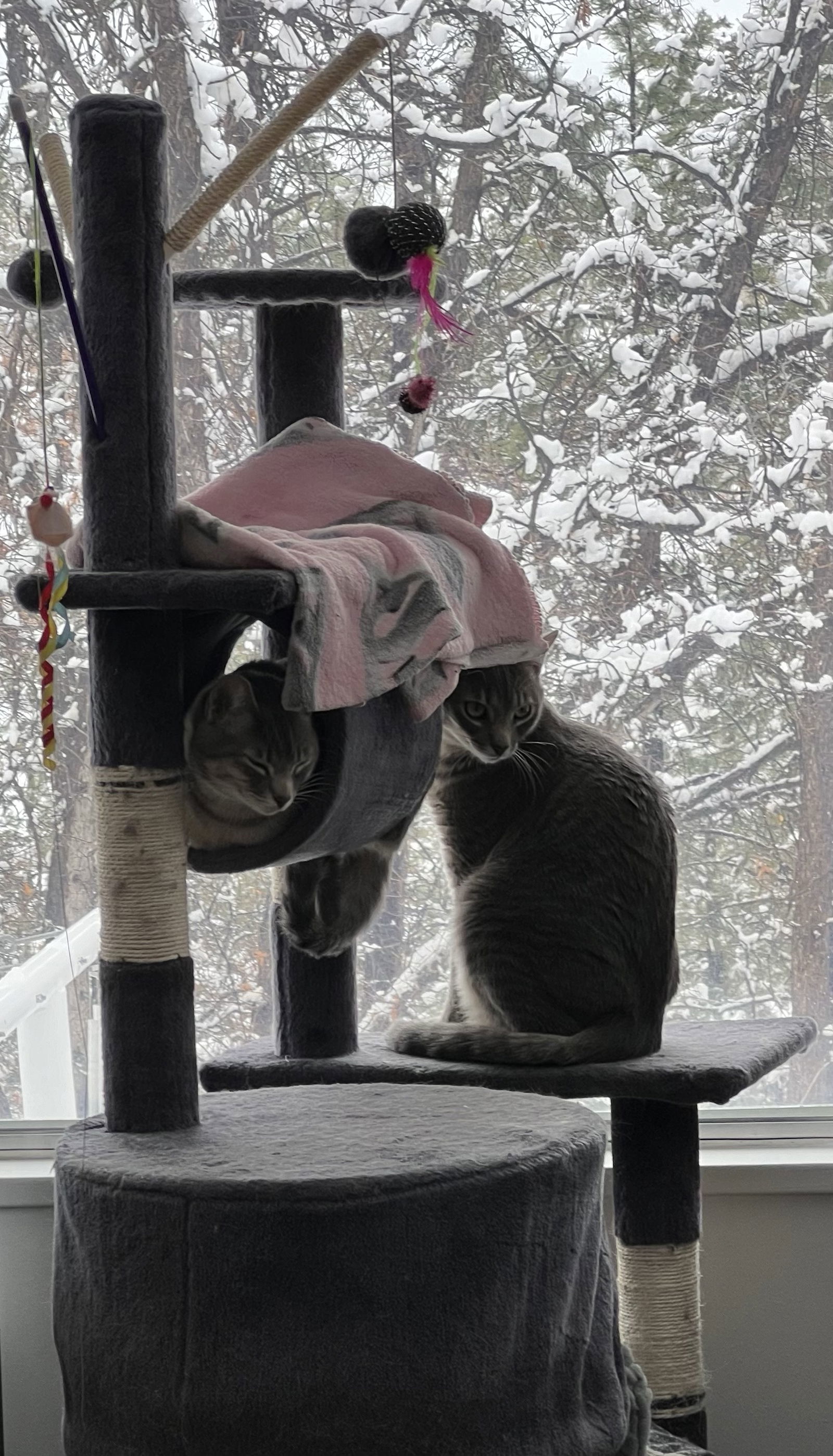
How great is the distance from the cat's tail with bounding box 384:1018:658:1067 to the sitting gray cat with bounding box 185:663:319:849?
→ 38 centimetres

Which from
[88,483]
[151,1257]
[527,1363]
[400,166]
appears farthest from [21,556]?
[527,1363]

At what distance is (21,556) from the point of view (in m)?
2.00

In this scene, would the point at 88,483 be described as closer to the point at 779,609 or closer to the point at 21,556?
the point at 21,556

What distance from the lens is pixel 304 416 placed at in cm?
150

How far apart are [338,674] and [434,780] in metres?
0.51

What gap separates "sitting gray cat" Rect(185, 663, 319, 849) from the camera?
4.06 feet

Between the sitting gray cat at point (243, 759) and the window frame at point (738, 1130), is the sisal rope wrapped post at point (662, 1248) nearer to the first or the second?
the window frame at point (738, 1130)

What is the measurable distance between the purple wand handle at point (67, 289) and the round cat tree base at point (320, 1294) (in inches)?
22.4

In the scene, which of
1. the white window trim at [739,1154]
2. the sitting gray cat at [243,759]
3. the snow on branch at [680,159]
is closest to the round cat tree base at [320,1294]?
the sitting gray cat at [243,759]

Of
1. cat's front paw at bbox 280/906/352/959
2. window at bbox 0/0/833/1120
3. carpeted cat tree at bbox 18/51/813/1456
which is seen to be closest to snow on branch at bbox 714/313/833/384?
window at bbox 0/0/833/1120

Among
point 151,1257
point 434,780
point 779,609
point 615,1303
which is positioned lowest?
point 615,1303

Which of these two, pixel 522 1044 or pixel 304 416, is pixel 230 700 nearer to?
pixel 304 416

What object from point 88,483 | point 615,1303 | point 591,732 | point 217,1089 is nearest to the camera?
point 88,483

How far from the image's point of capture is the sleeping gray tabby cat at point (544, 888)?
59.4 inches
